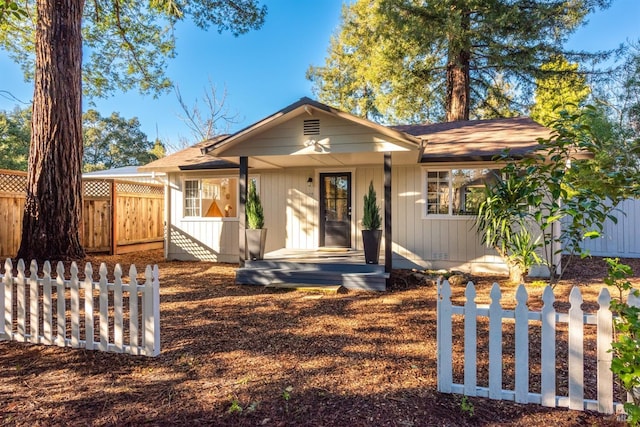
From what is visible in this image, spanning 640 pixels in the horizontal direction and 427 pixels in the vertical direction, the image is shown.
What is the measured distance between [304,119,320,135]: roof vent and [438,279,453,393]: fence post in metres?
4.82

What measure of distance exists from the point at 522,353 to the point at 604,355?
0.48 m

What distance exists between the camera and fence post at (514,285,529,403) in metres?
2.52

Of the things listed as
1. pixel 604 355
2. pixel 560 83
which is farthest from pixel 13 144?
pixel 604 355

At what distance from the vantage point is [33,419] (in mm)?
2391

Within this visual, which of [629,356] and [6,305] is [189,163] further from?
[629,356]

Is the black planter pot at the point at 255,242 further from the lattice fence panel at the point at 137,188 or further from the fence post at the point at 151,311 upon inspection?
the lattice fence panel at the point at 137,188

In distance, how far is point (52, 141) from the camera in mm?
7352

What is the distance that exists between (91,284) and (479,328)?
4.02 meters

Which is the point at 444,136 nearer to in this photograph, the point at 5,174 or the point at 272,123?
the point at 272,123

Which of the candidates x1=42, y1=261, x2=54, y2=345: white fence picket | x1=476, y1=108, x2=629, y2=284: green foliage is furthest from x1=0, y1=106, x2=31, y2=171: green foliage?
x1=476, y1=108, x2=629, y2=284: green foliage

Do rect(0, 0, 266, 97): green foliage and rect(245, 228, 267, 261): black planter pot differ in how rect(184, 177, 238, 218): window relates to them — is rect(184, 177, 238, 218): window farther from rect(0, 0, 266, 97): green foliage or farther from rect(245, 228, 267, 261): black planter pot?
rect(0, 0, 266, 97): green foliage

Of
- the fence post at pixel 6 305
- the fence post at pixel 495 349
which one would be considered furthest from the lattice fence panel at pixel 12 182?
the fence post at pixel 495 349

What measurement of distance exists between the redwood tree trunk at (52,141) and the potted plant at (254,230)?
11.4ft

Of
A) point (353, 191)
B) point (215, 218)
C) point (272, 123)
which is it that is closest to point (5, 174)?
point (215, 218)
